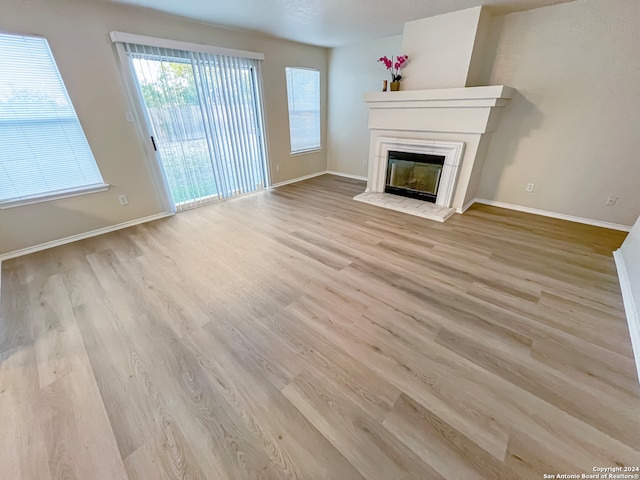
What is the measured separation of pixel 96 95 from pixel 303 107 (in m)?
3.11

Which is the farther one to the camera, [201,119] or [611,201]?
[201,119]

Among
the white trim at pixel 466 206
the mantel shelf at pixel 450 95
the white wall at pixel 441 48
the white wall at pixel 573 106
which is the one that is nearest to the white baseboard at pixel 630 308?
the white wall at pixel 573 106

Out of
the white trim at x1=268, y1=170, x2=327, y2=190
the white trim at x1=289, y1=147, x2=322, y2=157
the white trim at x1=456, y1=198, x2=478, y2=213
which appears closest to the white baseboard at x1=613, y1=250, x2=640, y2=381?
the white trim at x1=456, y1=198, x2=478, y2=213

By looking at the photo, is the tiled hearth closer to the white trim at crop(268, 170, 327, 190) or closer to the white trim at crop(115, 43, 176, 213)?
the white trim at crop(268, 170, 327, 190)

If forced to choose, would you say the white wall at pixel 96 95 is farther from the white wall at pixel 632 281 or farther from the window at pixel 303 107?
the white wall at pixel 632 281

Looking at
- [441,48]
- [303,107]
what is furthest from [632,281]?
[303,107]

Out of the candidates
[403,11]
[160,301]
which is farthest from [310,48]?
[160,301]

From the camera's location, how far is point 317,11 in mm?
2809

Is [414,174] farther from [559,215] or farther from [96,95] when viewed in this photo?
[96,95]

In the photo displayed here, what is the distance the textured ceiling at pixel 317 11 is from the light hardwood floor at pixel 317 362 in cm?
252

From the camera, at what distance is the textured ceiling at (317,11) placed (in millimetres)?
2570

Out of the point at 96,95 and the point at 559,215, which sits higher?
the point at 96,95

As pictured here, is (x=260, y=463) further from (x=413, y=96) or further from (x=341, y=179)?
(x=341, y=179)

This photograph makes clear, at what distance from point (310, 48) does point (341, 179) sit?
2.36 meters
